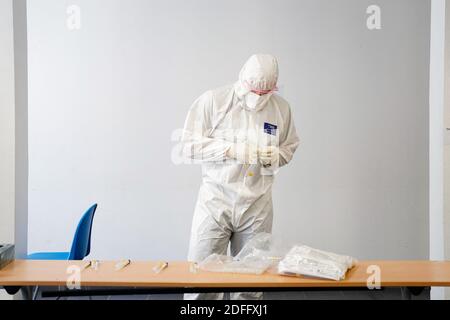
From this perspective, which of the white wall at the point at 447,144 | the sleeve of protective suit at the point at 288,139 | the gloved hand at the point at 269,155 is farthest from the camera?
the white wall at the point at 447,144

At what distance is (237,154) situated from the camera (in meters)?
1.99

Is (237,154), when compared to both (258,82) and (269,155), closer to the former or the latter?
(269,155)

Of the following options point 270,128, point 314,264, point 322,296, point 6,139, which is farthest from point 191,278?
point 322,296

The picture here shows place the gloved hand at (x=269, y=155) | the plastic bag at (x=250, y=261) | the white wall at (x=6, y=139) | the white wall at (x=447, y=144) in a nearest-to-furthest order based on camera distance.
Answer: the plastic bag at (x=250, y=261), the white wall at (x=6, y=139), the gloved hand at (x=269, y=155), the white wall at (x=447, y=144)

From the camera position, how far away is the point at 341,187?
10.3 ft

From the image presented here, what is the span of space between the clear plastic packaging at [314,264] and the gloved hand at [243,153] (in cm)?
51

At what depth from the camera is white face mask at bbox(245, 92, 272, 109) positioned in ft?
6.72

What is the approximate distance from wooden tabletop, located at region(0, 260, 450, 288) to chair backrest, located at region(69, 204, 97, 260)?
0.44 metres

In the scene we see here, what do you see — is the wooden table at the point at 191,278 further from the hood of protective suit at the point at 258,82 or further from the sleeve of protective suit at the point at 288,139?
the hood of protective suit at the point at 258,82

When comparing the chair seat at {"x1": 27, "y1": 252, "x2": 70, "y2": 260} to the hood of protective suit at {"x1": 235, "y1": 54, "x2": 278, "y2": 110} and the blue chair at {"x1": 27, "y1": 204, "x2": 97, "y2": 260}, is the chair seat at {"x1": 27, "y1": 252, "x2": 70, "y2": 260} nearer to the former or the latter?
the blue chair at {"x1": 27, "y1": 204, "x2": 97, "y2": 260}

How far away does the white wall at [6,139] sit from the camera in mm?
1927

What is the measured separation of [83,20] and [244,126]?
176 centimetres

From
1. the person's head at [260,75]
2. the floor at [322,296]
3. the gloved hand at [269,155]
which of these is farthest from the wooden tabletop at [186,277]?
the person's head at [260,75]
